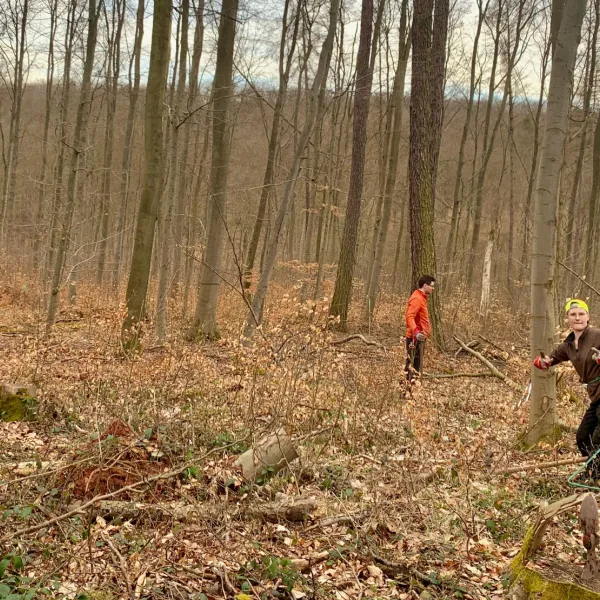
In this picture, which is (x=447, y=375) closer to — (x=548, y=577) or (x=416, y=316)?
(x=416, y=316)

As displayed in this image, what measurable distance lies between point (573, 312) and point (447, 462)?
6.27ft

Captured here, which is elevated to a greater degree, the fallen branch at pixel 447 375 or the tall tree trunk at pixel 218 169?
the tall tree trunk at pixel 218 169

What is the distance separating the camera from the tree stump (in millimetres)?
2510

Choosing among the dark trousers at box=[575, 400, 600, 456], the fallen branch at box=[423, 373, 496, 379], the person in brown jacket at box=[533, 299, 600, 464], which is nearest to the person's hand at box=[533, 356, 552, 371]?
the person in brown jacket at box=[533, 299, 600, 464]

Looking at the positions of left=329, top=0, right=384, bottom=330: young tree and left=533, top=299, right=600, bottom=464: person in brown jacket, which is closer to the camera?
left=533, top=299, right=600, bottom=464: person in brown jacket

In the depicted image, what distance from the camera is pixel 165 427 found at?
17.5 ft

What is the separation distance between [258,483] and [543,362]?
10.1 feet

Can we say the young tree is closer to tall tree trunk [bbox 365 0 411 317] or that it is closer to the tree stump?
tall tree trunk [bbox 365 0 411 317]

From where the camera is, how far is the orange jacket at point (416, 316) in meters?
7.69

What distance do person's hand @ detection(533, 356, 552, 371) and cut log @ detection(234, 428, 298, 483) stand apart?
2602 mm

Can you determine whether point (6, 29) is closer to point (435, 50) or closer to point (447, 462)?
point (435, 50)

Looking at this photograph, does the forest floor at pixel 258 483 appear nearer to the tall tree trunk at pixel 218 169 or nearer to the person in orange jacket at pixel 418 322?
the person in orange jacket at pixel 418 322

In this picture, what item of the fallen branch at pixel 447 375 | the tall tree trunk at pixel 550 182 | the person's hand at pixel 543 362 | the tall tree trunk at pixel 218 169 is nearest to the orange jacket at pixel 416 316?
the fallen branch at pixel 447 375

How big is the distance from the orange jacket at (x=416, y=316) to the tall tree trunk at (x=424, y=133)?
8.98 ft
